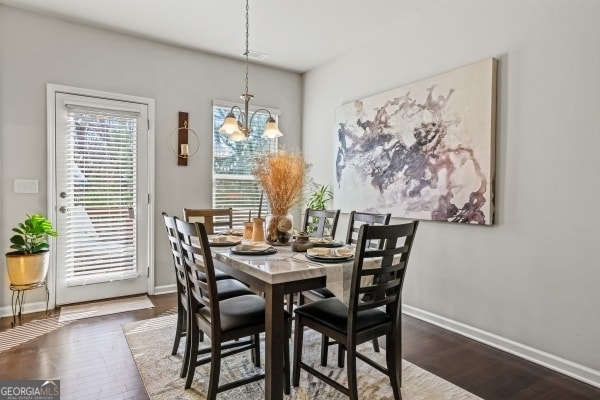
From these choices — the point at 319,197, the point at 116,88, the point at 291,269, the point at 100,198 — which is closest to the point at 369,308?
the point at 291,269

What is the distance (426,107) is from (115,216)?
3.27 meters

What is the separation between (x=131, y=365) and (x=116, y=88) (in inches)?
108

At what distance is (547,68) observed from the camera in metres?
2.45

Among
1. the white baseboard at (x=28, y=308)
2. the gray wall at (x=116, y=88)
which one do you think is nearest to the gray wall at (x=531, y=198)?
the gray wall at (x=116, y=88)

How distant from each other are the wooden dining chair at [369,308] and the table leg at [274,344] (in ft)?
1.03

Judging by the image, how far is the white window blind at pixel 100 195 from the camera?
11.7ft

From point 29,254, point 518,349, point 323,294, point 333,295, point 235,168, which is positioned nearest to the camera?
point 333,295

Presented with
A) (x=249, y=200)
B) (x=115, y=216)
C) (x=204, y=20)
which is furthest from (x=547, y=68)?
(x=115, y=216)

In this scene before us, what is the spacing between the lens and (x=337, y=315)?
197 centimetres

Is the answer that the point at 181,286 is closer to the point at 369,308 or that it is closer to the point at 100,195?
the point at 369,308

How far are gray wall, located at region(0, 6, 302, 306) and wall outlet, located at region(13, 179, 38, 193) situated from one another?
4 cm

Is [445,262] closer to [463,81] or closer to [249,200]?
[463,81]

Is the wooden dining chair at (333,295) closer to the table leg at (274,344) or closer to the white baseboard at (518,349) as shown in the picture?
the table leg at (274,344)

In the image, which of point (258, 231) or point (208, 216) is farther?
point (208, 216)
